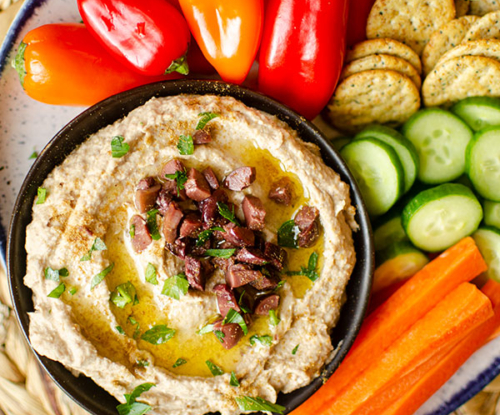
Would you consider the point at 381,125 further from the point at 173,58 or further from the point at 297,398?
the point at 297,398

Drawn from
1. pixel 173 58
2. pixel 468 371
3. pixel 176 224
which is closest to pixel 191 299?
pixel 176 224

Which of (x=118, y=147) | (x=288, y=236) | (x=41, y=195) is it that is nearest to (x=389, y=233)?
(x=288, y=236)

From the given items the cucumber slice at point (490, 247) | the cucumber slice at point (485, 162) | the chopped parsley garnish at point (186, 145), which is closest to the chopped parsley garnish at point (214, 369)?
the chopped parsley garnish at point (186, 145)

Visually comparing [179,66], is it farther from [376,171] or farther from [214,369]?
[214,369]

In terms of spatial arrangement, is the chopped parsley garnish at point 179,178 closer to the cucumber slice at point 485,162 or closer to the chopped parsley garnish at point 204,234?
the chopped parsley garnish at point 204,234

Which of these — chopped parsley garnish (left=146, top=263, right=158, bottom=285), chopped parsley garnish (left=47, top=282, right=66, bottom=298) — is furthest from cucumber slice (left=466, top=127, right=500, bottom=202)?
chopped parsley garnish (left=47, top=282, right=66, bottom=298)

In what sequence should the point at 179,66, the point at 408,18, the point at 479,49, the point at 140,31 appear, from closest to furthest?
the point at 140,31 < the point at 179,66 < the point at 479,49 < the point at 408,18
